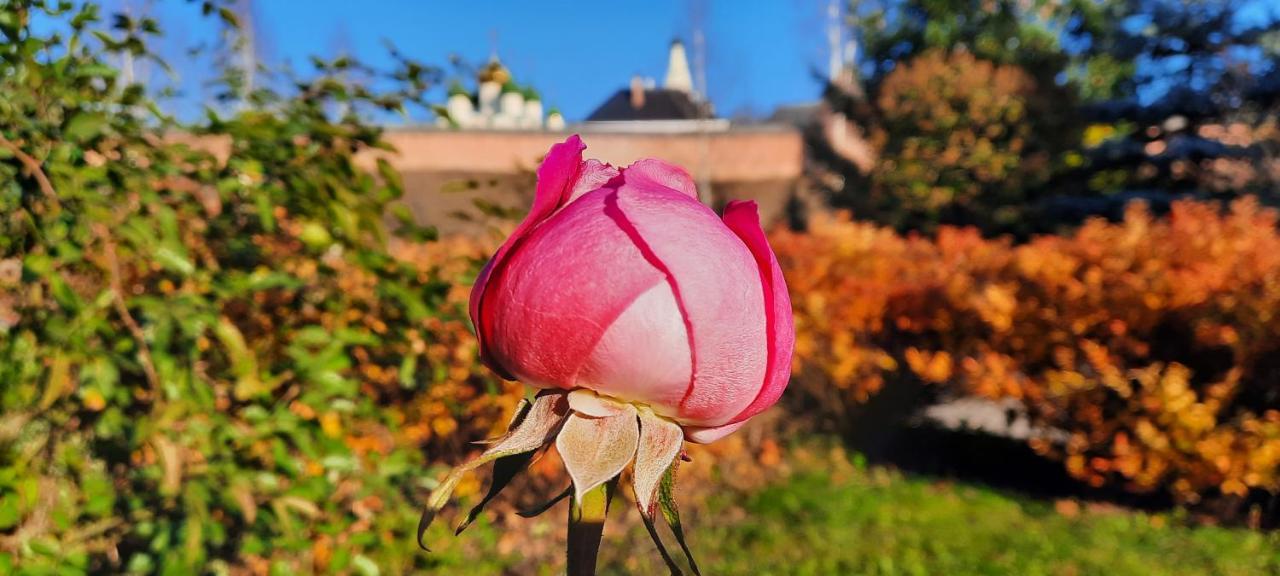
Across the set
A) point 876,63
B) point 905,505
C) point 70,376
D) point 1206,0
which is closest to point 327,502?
point 70,376

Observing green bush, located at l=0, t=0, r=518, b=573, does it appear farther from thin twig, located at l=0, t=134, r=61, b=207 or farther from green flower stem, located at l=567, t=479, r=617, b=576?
green flower stem, located at l=567, t=479, r=617, b=576

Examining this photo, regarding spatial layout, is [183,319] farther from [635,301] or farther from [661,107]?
[661,107]

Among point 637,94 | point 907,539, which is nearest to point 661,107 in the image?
point 637,94

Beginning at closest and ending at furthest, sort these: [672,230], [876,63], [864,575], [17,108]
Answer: [672,230] → [17,108] → [864,575] → [876,63]

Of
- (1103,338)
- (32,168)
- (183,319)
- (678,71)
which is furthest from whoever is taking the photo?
(678,71)

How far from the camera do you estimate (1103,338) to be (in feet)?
12.6

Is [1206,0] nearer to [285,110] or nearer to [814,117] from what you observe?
[814,117]

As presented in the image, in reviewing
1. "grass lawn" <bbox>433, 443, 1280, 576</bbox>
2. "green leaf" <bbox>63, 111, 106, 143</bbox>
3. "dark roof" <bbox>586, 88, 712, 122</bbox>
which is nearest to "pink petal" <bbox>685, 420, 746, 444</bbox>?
"green leaf" <bbox>63, 111, 106, 143</bbox>

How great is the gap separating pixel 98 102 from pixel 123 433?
0.68 metres

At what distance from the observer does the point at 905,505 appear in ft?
12.3

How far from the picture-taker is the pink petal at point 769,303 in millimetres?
477

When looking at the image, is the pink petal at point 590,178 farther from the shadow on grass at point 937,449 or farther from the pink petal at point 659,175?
the shadow on grass at point 937,449

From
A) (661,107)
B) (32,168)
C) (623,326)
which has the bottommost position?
(623,326)

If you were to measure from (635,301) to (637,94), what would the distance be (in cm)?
1577
